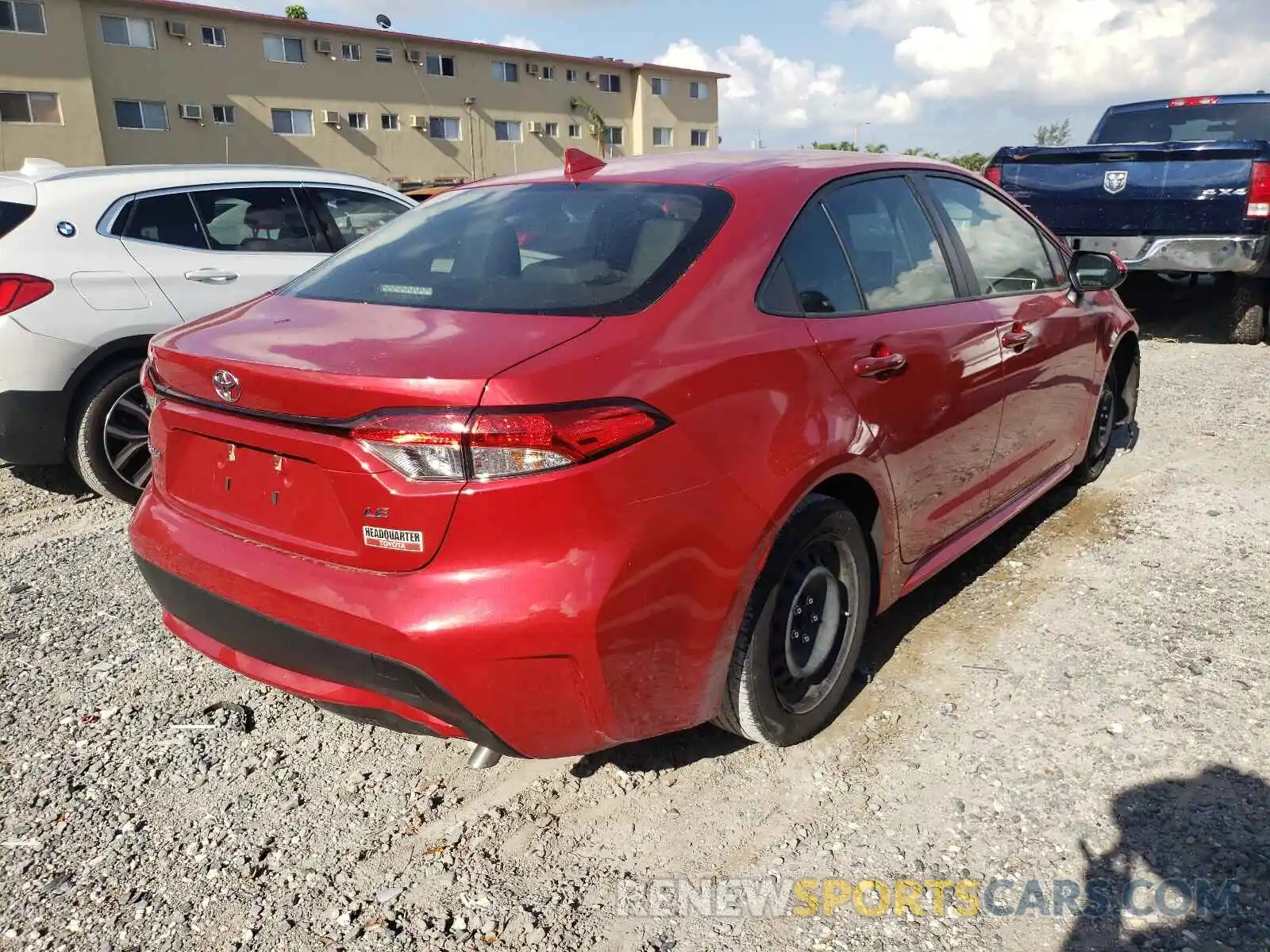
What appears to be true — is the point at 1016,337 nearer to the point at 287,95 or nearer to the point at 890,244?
the point at 890,244

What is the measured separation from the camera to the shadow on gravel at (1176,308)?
31.1 ft

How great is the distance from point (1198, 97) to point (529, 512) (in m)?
10.8

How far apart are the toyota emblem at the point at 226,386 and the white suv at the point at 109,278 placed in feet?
8.11

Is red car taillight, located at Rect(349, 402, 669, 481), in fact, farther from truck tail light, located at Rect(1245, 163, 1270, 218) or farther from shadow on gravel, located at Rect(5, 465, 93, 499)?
truck tail light, located at Rect(1245, 163, 1270, 218)

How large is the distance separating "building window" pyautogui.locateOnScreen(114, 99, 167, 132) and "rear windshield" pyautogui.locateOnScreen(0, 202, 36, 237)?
27.6 meters

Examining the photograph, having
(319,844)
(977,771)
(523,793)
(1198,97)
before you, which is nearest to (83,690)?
(319,844)

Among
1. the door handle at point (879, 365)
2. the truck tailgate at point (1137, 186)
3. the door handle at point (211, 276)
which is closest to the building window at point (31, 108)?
the door handle at point (211, 276)

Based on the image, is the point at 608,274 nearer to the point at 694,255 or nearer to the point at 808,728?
the point at 694,255

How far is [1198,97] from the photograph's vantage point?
1005 cm

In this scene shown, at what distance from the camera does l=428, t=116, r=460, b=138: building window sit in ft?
114

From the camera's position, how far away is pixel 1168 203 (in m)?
7.98

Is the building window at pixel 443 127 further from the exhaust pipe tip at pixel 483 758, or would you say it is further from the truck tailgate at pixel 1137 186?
the exhaust pipe tip at pixel 483 758

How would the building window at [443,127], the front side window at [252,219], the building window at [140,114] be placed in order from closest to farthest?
the front side window at [252,219], the building window at [140,114], the building window at [443,127]

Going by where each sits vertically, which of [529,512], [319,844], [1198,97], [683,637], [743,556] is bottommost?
[319,844]
